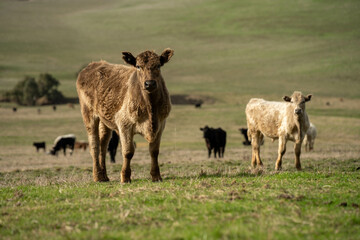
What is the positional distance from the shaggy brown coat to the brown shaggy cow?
5140mm

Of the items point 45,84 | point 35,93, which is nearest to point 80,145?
point 35,93

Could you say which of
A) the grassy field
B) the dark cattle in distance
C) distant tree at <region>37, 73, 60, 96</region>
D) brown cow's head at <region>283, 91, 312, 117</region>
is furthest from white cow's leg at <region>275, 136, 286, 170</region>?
distant tree at <region>37, 73, 60, 96</region>

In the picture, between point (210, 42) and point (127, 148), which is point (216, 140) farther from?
point (210, 42)

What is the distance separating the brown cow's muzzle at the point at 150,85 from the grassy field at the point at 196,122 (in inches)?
72.3

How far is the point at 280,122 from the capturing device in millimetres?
15211

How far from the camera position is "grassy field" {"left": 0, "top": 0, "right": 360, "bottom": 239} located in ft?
18.8

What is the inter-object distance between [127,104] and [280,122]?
6.76 meters

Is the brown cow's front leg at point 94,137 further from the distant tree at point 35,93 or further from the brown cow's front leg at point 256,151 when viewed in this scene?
the distant tree at point 35,93

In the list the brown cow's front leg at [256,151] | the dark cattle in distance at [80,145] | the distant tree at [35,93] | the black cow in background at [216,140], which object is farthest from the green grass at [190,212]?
the distant tree at [35,93]

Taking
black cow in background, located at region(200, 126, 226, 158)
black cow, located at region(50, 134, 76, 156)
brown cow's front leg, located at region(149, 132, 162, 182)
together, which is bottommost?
black cow, located at region(50, 134, 76, 156)

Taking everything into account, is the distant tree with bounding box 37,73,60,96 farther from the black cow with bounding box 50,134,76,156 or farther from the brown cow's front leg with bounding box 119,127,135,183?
the brown cow's front leg with bounding box 119,127,135,183

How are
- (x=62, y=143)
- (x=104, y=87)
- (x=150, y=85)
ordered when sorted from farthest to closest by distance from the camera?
(x=62, y=143) → (x=104, y=87) → (x=150, y=85)

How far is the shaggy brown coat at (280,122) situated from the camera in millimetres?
14279

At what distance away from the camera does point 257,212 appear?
593 centimetres
